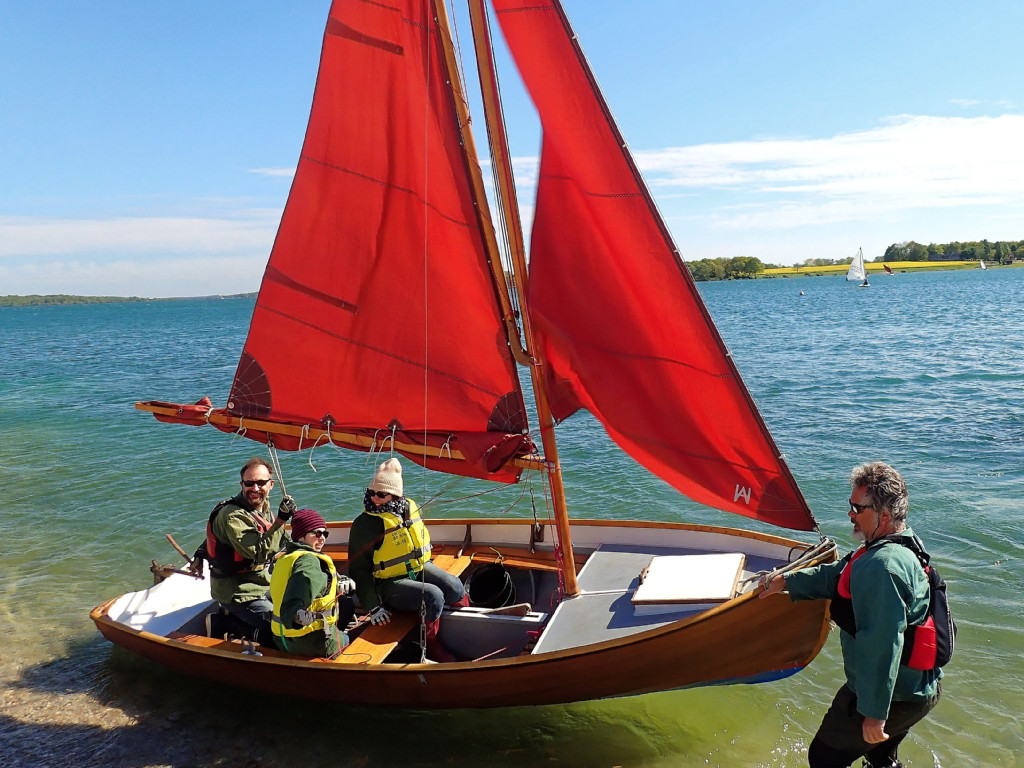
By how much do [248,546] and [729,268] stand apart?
195 m

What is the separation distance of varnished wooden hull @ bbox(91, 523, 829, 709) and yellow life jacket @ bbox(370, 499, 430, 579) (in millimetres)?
856

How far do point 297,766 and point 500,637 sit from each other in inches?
75.8

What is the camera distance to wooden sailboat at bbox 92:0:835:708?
5.59 m

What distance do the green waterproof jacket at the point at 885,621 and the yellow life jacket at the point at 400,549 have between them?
3.73 meters

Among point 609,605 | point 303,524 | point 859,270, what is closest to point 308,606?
point 303,524

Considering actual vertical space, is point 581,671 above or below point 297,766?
above

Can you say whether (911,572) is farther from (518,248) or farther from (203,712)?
(203,712)

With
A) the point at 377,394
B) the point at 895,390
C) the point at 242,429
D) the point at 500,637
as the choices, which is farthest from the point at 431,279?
the point at 895,390

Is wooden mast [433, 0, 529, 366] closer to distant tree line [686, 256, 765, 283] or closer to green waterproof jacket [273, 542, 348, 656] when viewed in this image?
green waterproof jacket [273, 542, 348, 656]

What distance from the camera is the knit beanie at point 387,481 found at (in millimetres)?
6200

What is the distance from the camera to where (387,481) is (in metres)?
6.23

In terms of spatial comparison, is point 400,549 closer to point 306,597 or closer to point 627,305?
point 306,597

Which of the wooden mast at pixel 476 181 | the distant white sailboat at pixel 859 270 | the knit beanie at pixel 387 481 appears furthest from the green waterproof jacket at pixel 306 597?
the distant white sailboat at pixel 859 270

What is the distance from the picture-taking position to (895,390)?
71.2ft
